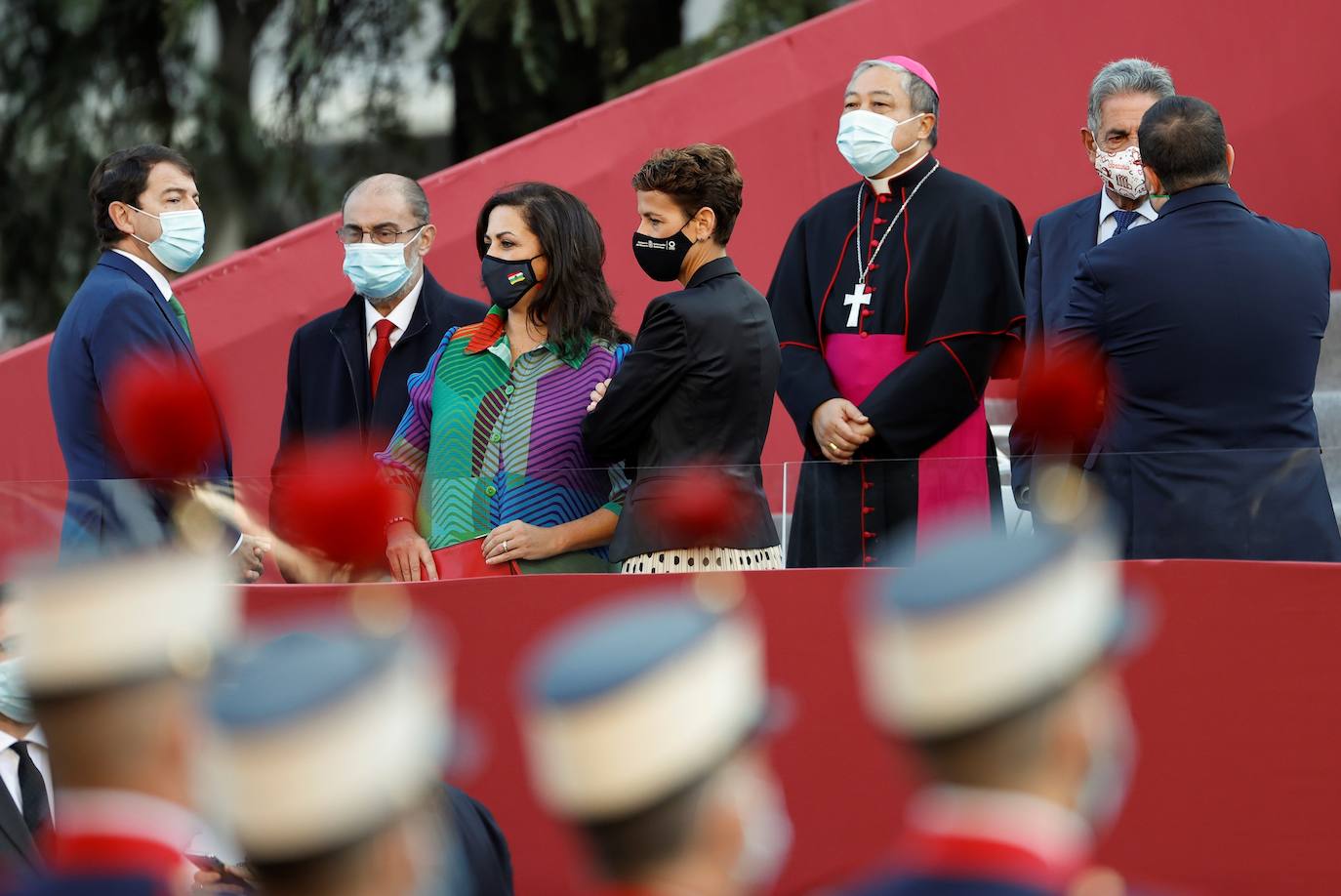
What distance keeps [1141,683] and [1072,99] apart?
11.9 feet

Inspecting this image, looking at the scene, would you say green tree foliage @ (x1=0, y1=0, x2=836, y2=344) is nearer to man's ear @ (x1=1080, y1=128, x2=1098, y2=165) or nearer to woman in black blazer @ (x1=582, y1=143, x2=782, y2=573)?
man's ear @ (x1=1080, y1=128, x2=1098, y2=165)

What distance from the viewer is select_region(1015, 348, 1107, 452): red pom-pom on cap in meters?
4.27

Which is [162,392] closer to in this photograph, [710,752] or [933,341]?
[933,341]

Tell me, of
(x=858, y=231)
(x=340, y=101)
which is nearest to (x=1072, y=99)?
(x=858, y=231)

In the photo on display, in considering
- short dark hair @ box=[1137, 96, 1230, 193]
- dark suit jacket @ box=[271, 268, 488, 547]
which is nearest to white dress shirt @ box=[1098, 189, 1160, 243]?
short dark hair @ box=[1137, 96, 1230, 193]

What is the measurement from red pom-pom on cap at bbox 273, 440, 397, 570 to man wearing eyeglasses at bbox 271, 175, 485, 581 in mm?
826

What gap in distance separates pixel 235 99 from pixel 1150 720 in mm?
7468

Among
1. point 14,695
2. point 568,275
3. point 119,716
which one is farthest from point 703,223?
point 119,716

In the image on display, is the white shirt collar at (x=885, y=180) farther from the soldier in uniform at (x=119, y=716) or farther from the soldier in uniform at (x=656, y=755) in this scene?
the soldier in uniform at (x=656, y=755)

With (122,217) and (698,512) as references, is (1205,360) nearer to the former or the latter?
(698,512)

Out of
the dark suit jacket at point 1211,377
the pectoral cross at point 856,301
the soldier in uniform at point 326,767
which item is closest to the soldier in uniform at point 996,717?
the soldier in uniform at point 326,767

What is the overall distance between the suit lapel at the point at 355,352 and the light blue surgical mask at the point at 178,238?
0.47m

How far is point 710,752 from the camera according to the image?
2.06m

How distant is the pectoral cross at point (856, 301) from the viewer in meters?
5.18
